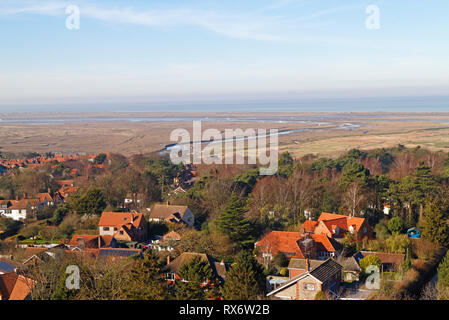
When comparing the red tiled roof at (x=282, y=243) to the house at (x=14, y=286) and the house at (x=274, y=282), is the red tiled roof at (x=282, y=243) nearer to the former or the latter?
the house at (x=274, y=282)

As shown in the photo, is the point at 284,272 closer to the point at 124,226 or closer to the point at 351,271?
the point at 351,271

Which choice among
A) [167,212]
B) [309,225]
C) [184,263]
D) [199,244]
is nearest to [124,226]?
[167,212]

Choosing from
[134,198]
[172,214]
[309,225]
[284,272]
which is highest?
[134,198]

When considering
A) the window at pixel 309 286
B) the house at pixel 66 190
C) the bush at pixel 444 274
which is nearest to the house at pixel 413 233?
the bush at pixel 444 274

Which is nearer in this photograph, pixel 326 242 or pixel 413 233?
pixel 326 242
